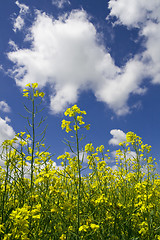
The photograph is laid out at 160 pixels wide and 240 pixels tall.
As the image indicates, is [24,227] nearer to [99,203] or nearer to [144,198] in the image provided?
[99,203]

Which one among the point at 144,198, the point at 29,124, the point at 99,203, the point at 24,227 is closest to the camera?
the point at 24,227

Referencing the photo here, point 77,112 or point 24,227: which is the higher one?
point 77,112

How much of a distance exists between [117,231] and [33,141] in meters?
1.88

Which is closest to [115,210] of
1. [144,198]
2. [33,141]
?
[144,198]

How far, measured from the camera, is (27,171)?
2541mm

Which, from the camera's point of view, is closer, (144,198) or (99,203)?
(99,203)

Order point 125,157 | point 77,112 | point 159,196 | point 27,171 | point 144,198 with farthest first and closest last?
point 125,157 → point 159,196 → point 144,198 → point 27,171 → point 77,112

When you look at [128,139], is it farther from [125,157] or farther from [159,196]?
[159,196]

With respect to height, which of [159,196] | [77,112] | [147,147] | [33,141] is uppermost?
[147,147]

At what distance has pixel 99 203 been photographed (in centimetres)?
272

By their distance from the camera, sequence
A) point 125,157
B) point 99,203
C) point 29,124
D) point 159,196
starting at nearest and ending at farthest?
point 29,124 < point 99,203 < point 159,196 < point 125,157

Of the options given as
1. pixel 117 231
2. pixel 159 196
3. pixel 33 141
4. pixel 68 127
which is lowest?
pixel 117 231

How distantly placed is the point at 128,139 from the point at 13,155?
2609 millimetres

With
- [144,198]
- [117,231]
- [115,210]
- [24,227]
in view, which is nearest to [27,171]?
[24,227]
